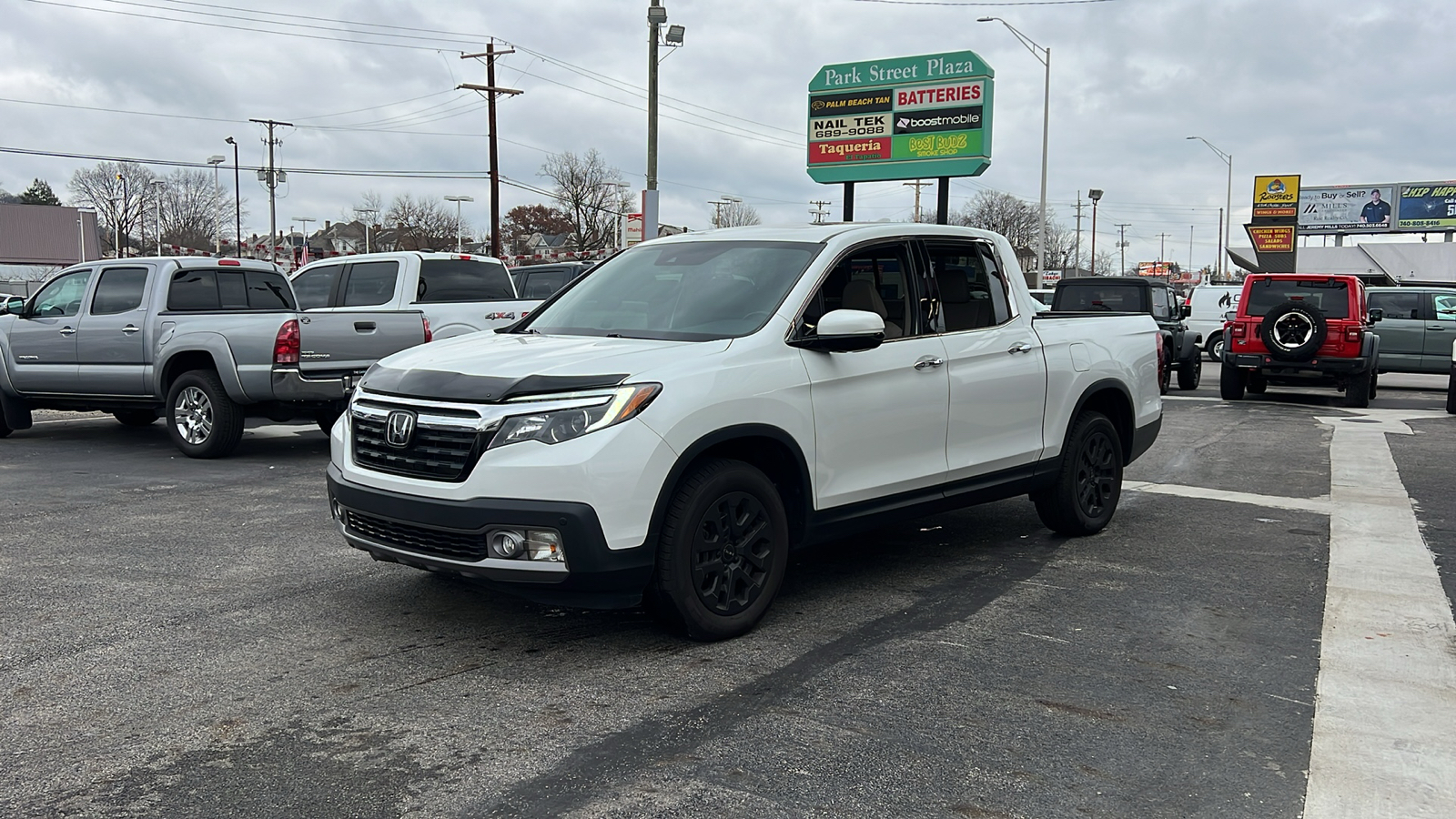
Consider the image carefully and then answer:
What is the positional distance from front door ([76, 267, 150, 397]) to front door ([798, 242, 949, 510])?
7.78 metres

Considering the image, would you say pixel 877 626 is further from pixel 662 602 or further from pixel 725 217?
pixel 725 217

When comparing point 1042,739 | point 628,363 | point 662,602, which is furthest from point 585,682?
point 1042,739

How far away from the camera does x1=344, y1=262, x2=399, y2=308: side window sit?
13.1 metres

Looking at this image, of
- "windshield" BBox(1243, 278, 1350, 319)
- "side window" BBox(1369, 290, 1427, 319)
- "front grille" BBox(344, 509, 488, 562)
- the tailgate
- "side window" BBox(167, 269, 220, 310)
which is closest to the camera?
"front grille" BBox(344, 509, 488, 562)

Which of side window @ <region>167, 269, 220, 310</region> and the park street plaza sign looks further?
the park street plaza sign

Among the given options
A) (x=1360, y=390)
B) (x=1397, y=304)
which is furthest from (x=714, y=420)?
(x=1397, y=304)

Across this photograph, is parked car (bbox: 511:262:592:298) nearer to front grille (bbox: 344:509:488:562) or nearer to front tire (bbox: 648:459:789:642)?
front grille (bbox: 344:509:488:562)

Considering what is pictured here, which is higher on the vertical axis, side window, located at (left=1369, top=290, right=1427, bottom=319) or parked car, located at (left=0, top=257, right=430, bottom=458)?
side window, located at (left=1369, top=290, right=1427, bottom=319)

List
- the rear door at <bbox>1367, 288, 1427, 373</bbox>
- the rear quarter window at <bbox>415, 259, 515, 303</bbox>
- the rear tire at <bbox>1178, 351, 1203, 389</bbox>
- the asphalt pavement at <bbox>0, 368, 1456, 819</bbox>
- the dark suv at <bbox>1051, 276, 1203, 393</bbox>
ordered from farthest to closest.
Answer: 1. the rear door at <bbox>1367, 288, 1427, 373</bbox>
2. the rear tire at <bbox>1178, 351, 1203, 389</bbox>
3. the dark suv at <bbox>1051, 276, 1203, 393</bbox>
4. the rear quarter window at <bbox>415, 259, 515, 303</bbox>
5. the asphalt pavement at <bbox>0, 368, 1456, 819</bbox>

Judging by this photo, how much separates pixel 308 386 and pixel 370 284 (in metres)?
3.26

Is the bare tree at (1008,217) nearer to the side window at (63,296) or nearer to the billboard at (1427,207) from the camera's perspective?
the billboard at (1427,207)

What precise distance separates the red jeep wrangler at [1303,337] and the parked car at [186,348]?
1193 cm

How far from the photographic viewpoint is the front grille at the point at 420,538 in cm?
453

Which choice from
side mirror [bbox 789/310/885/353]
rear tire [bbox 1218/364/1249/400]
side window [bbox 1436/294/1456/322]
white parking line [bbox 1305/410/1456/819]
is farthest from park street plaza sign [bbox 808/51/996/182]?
side mirror [bbox 789/310/885/353]
